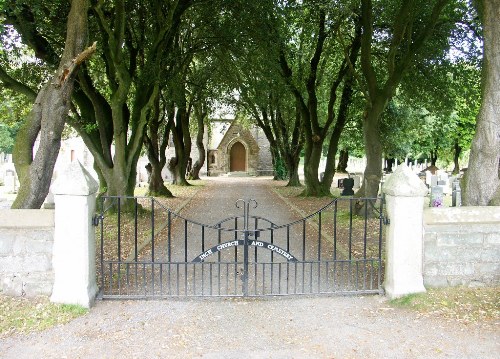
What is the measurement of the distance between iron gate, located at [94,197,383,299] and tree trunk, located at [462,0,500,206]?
5.15 ft

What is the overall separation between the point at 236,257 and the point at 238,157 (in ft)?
150

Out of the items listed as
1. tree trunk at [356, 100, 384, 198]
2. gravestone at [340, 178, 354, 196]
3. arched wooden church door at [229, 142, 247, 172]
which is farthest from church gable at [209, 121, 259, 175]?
tree trunk at [356, 100, 384, 198]

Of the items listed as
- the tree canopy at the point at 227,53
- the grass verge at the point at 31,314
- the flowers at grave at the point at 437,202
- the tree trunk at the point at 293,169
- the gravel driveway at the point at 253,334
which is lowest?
the gravel driveway at the point at 253,334

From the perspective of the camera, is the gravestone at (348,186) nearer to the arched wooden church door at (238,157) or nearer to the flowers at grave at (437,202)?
the flowers at grave at (437,202)

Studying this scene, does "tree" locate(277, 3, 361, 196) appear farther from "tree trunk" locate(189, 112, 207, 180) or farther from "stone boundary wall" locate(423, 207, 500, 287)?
"tree trunk" locate(189, 112, 207, 180)

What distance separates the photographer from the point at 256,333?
507 cm

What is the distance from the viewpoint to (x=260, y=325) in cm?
530

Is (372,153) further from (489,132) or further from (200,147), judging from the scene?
(200,147)

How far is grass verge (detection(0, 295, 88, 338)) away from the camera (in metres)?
5.09

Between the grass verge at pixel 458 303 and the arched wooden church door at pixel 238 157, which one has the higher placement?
the arched wooden church door at pixel 238 157

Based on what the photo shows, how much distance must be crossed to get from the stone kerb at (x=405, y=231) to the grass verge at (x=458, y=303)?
15 cm

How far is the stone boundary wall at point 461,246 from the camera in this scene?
6020 mm

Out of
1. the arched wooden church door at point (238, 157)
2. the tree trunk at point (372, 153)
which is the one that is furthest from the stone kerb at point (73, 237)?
the arched wooden church door at point (238, 157)

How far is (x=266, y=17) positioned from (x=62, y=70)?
807 cm
